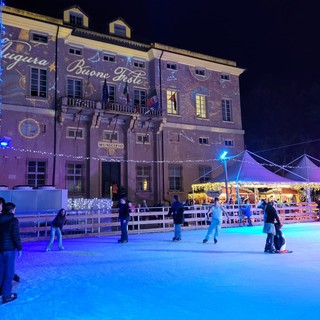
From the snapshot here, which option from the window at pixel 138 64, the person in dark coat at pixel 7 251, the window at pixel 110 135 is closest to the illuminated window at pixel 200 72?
the window at pixel 138 64

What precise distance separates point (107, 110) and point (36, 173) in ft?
20.5

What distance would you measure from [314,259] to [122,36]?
23.5 meters

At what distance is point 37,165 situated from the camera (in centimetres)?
2289

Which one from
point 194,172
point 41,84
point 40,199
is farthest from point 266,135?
point 40,199

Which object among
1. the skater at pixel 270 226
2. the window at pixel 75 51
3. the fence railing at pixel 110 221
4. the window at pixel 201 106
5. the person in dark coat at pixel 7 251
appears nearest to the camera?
the person in dark coat at pixel 7 251

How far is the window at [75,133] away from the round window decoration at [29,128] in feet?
6.81

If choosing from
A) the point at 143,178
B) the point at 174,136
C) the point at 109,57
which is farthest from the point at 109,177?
the point at 109,57

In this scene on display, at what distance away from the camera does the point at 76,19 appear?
26.4m

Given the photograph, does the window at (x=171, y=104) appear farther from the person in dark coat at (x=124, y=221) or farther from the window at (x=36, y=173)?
the person in dark coat at (x=124, y=221)

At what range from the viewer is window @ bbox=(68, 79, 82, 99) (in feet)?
82.5

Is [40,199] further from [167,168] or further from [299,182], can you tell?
[299,182]

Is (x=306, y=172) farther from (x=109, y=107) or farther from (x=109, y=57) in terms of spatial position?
(x=109, y=57)

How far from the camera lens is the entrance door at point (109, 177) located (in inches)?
998

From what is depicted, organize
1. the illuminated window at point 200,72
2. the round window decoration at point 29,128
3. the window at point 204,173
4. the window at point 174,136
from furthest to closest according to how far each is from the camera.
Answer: the illuminated window at point 200,72, the window at point 204,173, the window at point 174,136, the round window decoration at point 29,128
